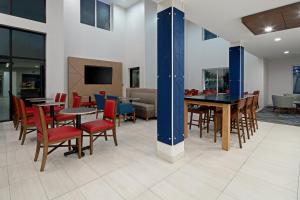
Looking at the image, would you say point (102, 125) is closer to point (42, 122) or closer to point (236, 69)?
point (42, 122)

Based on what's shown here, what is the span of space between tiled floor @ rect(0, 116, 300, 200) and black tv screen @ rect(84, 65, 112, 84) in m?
5.12

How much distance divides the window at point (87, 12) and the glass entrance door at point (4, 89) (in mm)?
4005

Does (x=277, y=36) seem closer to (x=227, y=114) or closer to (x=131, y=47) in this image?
(x=227, y=114)

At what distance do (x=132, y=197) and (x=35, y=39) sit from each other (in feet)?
21.1

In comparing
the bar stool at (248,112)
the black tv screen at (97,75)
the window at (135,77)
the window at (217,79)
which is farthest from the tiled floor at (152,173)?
the window at (135,77)

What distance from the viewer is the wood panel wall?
24.6ft

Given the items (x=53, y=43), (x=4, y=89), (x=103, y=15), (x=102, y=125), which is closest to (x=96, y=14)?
(x=103, y=15)

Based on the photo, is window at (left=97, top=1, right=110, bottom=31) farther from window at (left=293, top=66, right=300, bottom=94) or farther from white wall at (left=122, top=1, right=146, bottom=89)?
window at (left=293, top=66, right=300, bottom=94)

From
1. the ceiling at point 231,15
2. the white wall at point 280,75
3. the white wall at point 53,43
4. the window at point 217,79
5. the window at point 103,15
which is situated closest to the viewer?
the ceiling at point 231,15

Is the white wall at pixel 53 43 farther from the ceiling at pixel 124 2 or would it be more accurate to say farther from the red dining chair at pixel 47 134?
the red dining chair at pixel 47 134

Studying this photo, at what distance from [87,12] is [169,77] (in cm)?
772

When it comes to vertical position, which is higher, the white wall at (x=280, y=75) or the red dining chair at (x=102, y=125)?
the white wall at (x=280, y=75)

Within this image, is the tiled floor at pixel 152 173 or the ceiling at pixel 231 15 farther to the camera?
the ceiling at pixel 231 15

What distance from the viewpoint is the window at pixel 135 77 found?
9156 mm
